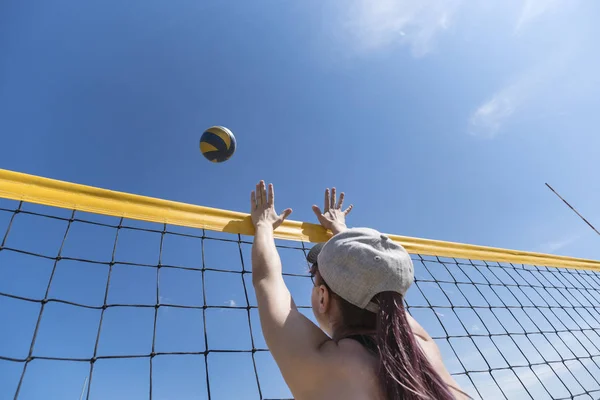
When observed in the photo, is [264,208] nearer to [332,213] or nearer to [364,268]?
[332,213]

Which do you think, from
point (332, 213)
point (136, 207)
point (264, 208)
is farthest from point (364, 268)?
point (136, 207)

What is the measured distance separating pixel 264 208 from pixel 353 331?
0.98 meters

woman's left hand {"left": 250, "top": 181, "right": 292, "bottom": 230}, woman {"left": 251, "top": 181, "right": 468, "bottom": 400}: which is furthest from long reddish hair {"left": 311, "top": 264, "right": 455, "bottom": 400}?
woman's left hand {"left": 250, "top": 181, "right": 292, "bottom": 230}

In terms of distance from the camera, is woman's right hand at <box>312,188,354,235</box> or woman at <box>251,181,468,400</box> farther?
woman's right hand at <box>312,188,354,235</box>

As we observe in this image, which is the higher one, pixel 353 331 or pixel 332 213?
pixel 332 213

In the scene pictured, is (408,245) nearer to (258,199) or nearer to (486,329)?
(486,329)

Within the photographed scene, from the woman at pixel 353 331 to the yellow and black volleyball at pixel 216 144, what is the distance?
2383 mm

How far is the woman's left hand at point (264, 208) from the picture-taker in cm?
183

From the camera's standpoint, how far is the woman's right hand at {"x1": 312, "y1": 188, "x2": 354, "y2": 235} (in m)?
2.25

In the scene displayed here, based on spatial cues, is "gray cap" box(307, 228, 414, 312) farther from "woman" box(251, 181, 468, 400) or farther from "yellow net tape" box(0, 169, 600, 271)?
"yellow net tape" box(0, 169, 600, 271)

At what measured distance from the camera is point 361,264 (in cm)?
105

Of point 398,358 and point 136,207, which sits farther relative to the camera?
point 136,207

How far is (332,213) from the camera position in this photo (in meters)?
2.30

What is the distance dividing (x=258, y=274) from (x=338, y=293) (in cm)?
31
